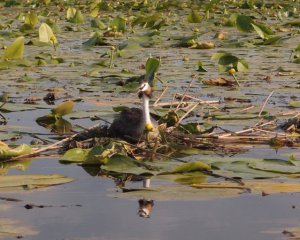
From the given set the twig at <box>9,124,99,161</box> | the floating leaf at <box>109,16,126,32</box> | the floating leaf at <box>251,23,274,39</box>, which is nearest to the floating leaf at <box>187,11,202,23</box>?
the floating leaf at <box>109,16,126,32</box>

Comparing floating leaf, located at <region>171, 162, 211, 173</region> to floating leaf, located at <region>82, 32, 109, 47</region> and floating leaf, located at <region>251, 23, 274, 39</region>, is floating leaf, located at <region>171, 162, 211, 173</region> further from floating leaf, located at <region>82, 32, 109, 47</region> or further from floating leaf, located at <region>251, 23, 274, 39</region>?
floating leaf, located at <region>82, 32, 109, 47</region>

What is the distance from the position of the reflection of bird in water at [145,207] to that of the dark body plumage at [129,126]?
1238mm

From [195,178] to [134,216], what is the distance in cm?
72

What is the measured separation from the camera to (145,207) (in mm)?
4113

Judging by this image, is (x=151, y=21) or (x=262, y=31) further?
(x=151, y=21)

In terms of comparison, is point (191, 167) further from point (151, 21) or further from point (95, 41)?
point (151, 21)

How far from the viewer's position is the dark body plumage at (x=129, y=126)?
5441 millimetres

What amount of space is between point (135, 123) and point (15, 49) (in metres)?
3.70

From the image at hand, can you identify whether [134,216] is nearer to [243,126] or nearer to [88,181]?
[88,181]

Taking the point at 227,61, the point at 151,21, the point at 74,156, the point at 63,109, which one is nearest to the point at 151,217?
the point at 74,156

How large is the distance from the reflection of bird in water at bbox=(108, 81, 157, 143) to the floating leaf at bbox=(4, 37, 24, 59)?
3.36m

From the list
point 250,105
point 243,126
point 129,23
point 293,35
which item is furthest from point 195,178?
point 129,23

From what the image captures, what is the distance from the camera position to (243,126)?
6133 millimetres

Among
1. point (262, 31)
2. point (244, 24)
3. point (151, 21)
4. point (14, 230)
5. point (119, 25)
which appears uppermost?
point (151, 21)
